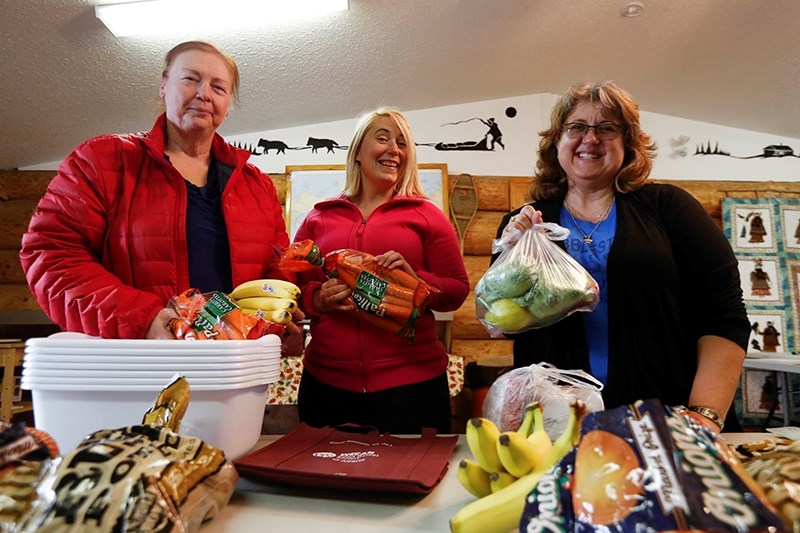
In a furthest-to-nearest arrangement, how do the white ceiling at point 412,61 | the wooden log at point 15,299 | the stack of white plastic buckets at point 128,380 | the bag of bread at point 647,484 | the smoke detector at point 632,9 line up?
the wooden log at point 15,299 < the smoke detector at point 632,9 < the white ceiling at point 412,61 < the stack of white plastic buckets at point 128,380 < the bag of bread at point 647,484

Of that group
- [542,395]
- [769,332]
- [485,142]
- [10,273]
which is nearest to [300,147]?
[485,142]

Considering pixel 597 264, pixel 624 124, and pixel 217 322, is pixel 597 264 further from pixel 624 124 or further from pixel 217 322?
pixel 217 322

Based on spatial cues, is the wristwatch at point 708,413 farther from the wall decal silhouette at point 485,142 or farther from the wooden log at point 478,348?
the wall decal silhouette at point 485,142

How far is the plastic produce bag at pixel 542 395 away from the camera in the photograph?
33.3 inches

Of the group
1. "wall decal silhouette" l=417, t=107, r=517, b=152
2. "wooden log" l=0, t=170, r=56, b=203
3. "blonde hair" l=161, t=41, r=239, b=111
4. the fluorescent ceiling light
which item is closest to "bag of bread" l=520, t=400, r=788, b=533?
"blonde hair" l=161, t=41, r=239, b=111

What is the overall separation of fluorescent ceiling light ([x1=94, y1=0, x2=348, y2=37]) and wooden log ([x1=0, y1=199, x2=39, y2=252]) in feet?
7.36

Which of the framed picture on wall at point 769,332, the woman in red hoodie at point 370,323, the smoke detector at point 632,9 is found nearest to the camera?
the woman in red hoodie at point 370,323

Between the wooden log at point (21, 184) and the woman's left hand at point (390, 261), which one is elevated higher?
the wooden log at point (21, 184)

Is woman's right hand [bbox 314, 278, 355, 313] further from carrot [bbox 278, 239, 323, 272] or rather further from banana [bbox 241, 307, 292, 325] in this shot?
banana [bbox 241, 307, 292, 325]

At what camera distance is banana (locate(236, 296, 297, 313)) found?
2.97 feet

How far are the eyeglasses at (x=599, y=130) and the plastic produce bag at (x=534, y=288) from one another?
0.96 feet

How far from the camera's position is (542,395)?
880 millimetres

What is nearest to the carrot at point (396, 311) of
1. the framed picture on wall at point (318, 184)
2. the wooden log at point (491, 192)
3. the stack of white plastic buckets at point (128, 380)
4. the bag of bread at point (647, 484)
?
the stack of white plastic buckets at point (128, 380)

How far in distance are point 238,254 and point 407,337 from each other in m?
0.49
